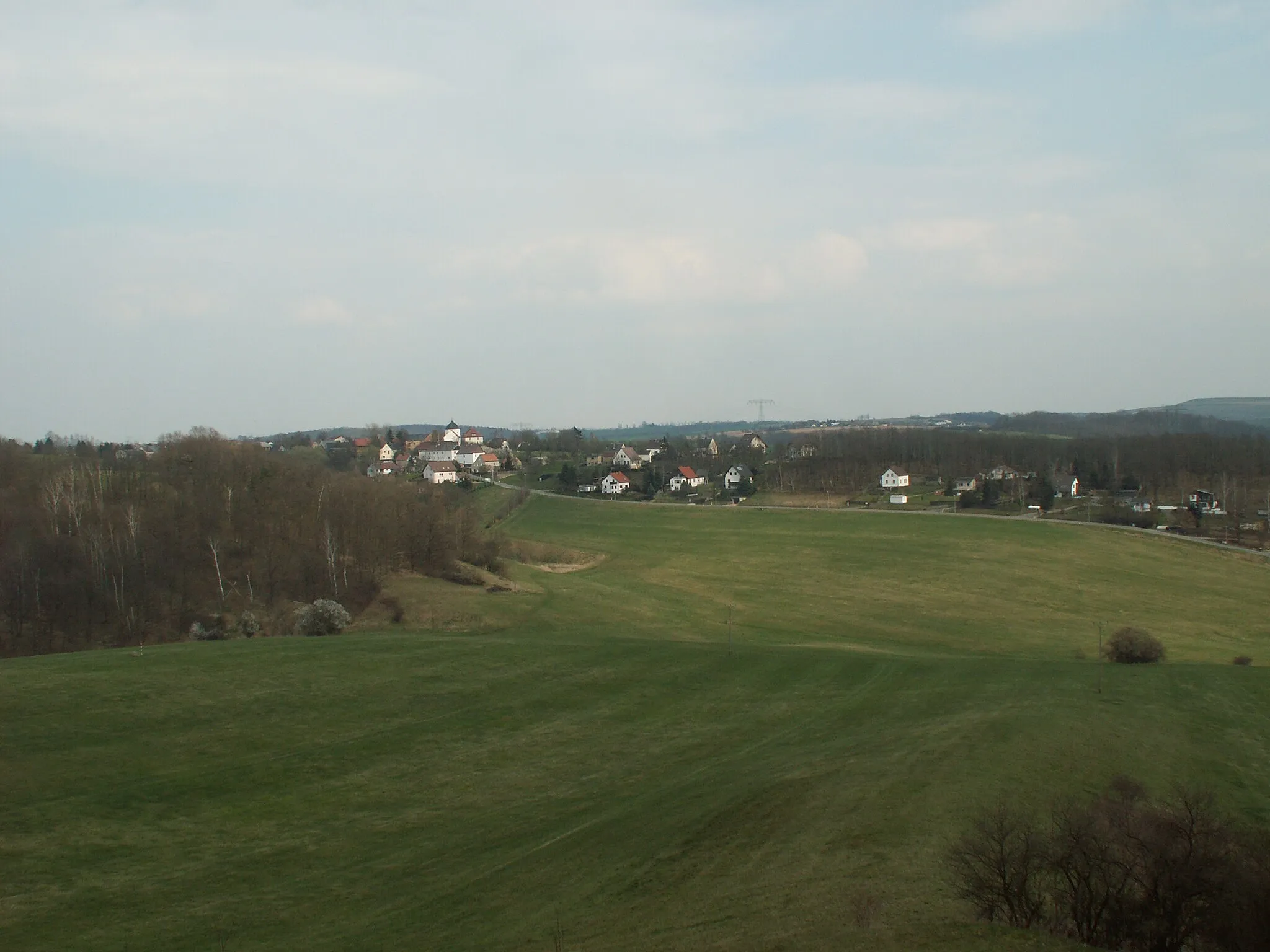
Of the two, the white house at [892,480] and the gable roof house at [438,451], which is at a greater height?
the gable roof house at [438,451]

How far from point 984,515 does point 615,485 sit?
163 feet

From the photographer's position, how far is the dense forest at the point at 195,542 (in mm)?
53156

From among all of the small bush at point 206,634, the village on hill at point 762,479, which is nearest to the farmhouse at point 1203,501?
the village on hill at point 762,479

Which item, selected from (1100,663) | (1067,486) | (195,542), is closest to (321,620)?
(195,542)

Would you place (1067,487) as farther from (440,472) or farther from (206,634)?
(206,634)

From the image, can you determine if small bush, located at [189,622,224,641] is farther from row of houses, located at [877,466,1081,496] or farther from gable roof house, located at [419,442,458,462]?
gable roof house, located at [419,442,458,462]

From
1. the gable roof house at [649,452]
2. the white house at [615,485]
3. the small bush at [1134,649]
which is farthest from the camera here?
the gable roof house at [649,452]

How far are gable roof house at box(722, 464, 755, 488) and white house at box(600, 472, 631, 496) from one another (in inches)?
532

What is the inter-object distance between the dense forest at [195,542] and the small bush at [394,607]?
1565mm

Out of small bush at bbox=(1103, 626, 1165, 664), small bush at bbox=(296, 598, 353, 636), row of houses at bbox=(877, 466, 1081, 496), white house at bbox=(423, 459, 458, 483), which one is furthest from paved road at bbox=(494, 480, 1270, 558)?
small bush at bbox=(296, 598, 353, 636)

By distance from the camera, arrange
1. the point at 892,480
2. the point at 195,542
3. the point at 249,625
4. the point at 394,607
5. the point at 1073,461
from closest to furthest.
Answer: the point at 249,625 < the point at 394,607 < the point at 195,542 < the point at 892,480 < the point at 1073,461

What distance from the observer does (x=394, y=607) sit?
2128 inches

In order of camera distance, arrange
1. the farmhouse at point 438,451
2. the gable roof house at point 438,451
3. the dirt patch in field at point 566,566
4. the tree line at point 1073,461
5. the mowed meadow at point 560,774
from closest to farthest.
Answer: the mowed meadow at point 560,774
the dirt patch in field at point 566,566
the tree line at point 1073,461
the farmhouse at point 438,451
the gable roof house at point 438,451

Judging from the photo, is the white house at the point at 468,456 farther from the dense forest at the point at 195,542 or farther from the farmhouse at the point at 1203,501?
the farmhouse at the point at 1203,501
